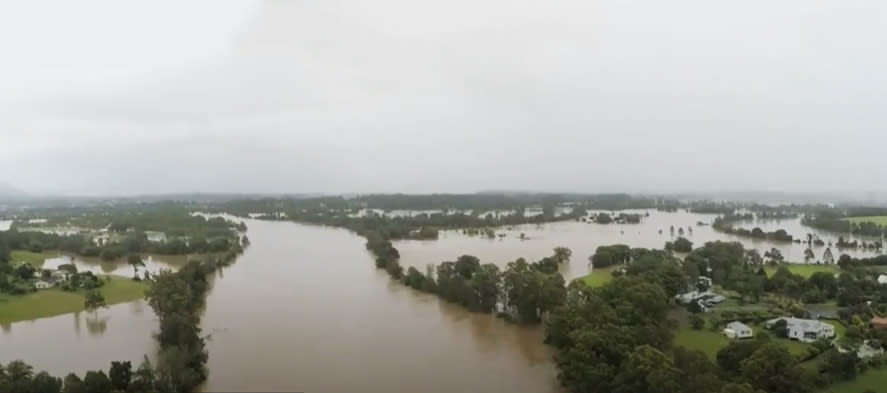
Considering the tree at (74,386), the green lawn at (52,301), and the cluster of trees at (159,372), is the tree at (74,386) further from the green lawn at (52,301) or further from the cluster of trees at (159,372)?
the green lawn at (52,301)

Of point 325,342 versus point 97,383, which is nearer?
point 97,383

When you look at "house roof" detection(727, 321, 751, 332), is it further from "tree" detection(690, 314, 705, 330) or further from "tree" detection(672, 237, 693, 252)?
"tree" detection(672, 237, 693, 252)

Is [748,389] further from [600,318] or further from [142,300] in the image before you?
[142,300]

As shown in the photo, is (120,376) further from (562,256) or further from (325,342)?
(562,256)

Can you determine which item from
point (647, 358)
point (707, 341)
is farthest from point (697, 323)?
point (647, 358)

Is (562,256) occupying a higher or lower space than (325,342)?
higher

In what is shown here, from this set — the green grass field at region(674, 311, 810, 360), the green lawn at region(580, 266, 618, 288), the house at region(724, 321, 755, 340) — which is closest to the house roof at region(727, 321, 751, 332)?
the house at region(724, 321, 755, 340)
